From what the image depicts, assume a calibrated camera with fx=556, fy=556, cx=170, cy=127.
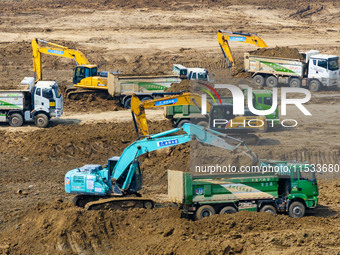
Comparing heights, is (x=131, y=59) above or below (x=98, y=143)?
above

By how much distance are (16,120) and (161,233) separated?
51.5ft

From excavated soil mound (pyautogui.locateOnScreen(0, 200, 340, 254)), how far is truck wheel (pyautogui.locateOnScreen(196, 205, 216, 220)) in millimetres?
676

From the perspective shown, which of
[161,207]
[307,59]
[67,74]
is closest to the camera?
[161,207]

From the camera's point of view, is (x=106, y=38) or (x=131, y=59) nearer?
(x=131, y=59)

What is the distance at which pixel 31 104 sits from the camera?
1164 inches

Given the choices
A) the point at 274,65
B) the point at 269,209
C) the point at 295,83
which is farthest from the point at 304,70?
the point at 269,209

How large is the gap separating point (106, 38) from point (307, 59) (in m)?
21.1

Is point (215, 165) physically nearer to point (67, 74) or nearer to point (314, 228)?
point (314, 228)

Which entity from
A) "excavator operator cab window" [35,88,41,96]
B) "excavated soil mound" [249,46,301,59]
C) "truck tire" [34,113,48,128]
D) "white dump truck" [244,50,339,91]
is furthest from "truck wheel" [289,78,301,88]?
"excavator operator cab window" [35,88,41,96]

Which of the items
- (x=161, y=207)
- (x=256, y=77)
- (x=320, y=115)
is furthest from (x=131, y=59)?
(x=161, y=207)

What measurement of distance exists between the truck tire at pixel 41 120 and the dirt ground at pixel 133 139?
1.73ft

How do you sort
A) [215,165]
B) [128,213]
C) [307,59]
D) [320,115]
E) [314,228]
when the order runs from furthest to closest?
[307,59]
[320,115]
[215,165]
[128,213]
[314,228]

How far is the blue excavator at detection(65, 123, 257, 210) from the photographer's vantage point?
60.6ft

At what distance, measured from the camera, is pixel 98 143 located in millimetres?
27094
